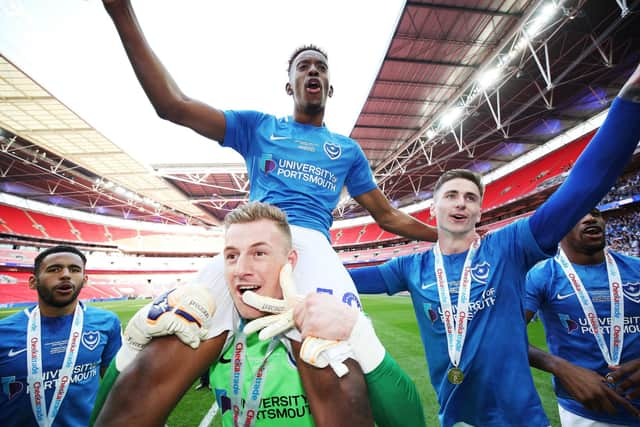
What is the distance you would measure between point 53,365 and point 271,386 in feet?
9.71

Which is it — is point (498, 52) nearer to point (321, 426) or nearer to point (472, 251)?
point (472, 251)

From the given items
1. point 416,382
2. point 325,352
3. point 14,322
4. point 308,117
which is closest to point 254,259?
point 325,352

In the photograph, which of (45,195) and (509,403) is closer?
(509,403)

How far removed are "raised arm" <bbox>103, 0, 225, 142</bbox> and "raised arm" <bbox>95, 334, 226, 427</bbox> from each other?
3.84ft

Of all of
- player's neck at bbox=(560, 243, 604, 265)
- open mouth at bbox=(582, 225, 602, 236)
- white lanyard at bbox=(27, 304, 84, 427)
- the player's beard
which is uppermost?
open mouth at bbox=(582, 225, 602, 236)

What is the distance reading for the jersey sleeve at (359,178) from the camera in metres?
2.34

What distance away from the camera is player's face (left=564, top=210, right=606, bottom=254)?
2.69 m

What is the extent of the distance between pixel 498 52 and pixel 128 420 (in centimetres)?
1406

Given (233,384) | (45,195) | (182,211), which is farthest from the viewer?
(182,211)

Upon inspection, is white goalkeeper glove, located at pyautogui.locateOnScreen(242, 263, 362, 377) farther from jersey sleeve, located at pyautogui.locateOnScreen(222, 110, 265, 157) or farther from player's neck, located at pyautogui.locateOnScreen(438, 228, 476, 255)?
player's neck, located at pyautogui.locateOnScreen(438, 228, 476, 255)

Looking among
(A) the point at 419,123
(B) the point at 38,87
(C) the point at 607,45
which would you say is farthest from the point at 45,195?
(C) the point at 607,45

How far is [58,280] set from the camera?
315 centimetres

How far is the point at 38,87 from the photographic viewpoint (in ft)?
37.4

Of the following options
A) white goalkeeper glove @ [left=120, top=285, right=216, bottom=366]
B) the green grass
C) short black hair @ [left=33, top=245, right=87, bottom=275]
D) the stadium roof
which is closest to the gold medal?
white goalkeeper glove @ [left=120, top=285, right=216, bottom=366]
